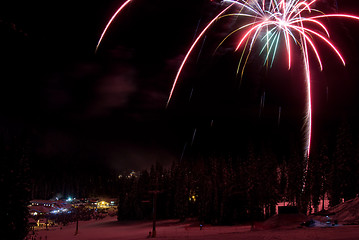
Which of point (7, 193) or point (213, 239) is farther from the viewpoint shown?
point (7, 193)

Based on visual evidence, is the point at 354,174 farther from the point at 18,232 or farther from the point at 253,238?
the point at 18,232

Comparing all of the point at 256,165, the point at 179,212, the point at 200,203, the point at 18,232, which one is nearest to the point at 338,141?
the point at 256,165

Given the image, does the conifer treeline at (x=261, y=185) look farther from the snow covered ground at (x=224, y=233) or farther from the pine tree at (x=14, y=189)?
the pine tree at (x=14, y=189)

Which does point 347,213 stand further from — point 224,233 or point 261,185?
point 261,185

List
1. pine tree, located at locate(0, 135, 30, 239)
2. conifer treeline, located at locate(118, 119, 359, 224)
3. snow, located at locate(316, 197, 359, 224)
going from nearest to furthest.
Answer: snow, located at locate(316, 197, 359, 224) < pine tree, located at locate(0, 135, 30, 239) < conifer treeline, located at locate(118, 119, 359, 224)

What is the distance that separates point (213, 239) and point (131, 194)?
194 ft

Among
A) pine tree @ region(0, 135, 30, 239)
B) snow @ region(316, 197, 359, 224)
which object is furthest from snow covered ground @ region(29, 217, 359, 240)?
pine tree @ region(0, 135, 30, 239)

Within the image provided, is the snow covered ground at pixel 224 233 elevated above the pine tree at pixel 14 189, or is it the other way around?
the pine tree at pixel 14 189

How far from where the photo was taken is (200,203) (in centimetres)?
6194

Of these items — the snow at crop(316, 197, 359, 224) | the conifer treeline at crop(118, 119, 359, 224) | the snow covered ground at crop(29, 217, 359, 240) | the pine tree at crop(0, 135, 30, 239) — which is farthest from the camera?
the conifer treeline at crop(118, 119, 359, 224)

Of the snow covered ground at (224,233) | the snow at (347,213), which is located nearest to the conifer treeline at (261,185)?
the snow covered ground at (224,233)

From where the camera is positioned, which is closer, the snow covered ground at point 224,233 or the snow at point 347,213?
the snow covered ground at point 224,233

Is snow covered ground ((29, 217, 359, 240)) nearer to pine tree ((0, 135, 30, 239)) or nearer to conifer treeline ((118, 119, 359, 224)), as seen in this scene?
conifer treeline ((118, 119, 359, 224))

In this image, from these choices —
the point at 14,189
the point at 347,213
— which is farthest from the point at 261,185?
the point at 14,189
